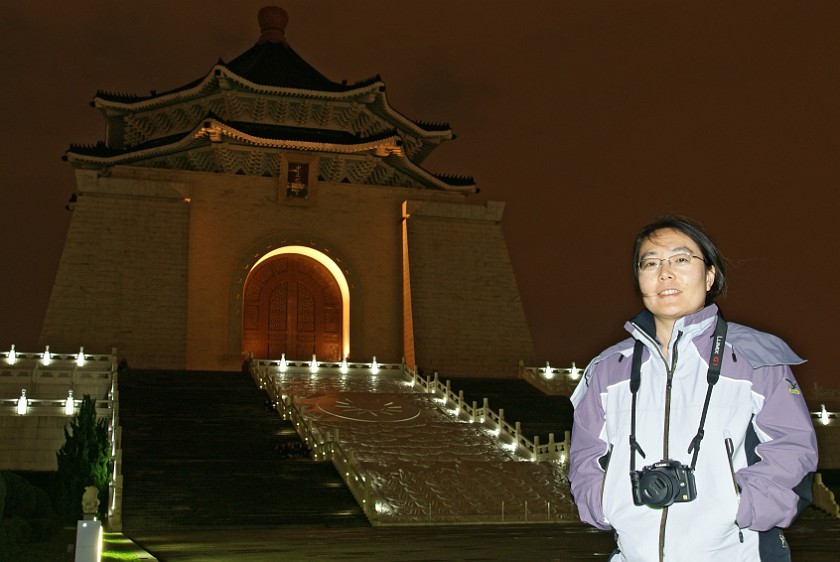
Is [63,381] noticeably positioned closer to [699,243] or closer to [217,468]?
[217,468]

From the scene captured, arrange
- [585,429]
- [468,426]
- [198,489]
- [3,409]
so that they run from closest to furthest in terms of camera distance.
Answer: [585,429] → [198,489] → [3,409] → [468,426]

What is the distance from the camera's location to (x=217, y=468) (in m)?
13.4

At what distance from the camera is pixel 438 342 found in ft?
78.3

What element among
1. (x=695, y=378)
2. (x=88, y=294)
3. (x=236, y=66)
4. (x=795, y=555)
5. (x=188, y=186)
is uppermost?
(x=236, y=66)

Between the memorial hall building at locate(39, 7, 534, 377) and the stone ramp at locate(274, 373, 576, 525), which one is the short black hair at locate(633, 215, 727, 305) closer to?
the stone ramp at locate(274, 373, 576, 525)

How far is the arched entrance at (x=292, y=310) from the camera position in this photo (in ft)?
79.7

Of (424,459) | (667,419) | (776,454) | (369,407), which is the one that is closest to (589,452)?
(667,419)

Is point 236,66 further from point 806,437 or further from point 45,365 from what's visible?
point 806,437

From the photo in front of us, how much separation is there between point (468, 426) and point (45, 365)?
26.1ft

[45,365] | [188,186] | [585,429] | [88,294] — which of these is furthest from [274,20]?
[585,429]

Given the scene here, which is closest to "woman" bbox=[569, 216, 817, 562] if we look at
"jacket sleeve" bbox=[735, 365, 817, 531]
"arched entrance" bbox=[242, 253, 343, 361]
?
"jacket sleeve" bbox=[735, 365, 817, 531]

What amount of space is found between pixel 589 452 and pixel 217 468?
11589 mm

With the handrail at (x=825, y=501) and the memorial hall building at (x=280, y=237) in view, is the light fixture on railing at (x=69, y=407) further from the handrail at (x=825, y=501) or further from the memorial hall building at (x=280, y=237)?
the handrail at (x=825, y=501)

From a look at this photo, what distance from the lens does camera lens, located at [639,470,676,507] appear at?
2.17 metres
